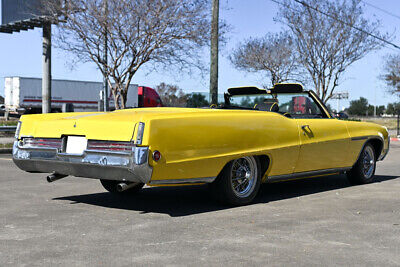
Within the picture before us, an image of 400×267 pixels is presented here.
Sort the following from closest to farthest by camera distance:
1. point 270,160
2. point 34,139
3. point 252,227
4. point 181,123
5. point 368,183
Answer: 1. point 252,227
2. point 181,123
3. point 34,139
4. point 270,160
5. point 368,183

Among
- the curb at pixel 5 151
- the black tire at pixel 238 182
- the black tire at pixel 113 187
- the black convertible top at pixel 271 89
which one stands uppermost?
the black convertible top at pixel 271 89

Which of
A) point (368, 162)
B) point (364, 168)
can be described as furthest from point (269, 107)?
point (368, 162)

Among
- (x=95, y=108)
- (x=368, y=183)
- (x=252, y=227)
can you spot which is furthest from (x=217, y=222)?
(x=95, y=108)

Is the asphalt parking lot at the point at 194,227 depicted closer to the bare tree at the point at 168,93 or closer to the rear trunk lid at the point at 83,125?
the rear trunk lid at the point at 83,125

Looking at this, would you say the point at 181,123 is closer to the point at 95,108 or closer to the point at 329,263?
the point at 329,263

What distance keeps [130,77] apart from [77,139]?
55.2 feet

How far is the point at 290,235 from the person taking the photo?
5.04 meters

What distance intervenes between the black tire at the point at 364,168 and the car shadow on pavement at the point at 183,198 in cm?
17

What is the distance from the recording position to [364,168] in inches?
340

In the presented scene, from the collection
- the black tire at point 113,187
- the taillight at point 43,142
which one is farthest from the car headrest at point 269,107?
the taillight at point 43,142

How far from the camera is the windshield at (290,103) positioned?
25.8 feet

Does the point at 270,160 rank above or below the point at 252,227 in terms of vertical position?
above

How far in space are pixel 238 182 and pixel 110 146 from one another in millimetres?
1631

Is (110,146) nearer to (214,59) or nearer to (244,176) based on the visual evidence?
(244,176)
